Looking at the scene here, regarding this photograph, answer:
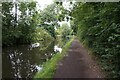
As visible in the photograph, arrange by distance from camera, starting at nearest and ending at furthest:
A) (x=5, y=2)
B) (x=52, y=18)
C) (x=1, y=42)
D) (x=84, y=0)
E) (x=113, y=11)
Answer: (x=113, y=11) < (x=84, y=0) < (x=1, y=42) < (x=5, y=2) < (x=52, y=18)

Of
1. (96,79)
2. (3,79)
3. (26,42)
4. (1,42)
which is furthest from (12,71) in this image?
(26,42)

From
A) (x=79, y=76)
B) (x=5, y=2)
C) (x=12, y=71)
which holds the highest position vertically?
(x=5, y=2)

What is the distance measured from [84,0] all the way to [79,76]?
4.31 metres

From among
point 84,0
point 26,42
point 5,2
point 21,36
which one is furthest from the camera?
point 26,42

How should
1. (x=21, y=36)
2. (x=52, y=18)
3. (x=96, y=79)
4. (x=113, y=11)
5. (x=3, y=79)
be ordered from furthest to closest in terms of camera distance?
1. (x=52, y=18)
2. (x=21, y=36)
3. (x=3, y=79)
4. (x=96, y=79)
5. (x=113, y=11)

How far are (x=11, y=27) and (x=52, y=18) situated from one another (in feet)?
97.6

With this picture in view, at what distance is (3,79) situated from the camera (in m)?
9.59

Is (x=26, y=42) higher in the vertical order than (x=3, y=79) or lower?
lower

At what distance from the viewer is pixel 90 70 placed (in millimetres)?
10305

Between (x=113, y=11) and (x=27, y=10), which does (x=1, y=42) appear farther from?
(x=113, y=11)

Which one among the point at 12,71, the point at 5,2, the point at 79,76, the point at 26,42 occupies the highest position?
the point at 5,2

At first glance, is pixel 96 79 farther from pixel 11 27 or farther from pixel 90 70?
pixel 11 27

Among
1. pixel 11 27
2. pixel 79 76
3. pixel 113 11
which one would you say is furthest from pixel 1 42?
pixel 113 11

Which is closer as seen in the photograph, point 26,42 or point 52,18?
point 26,42
